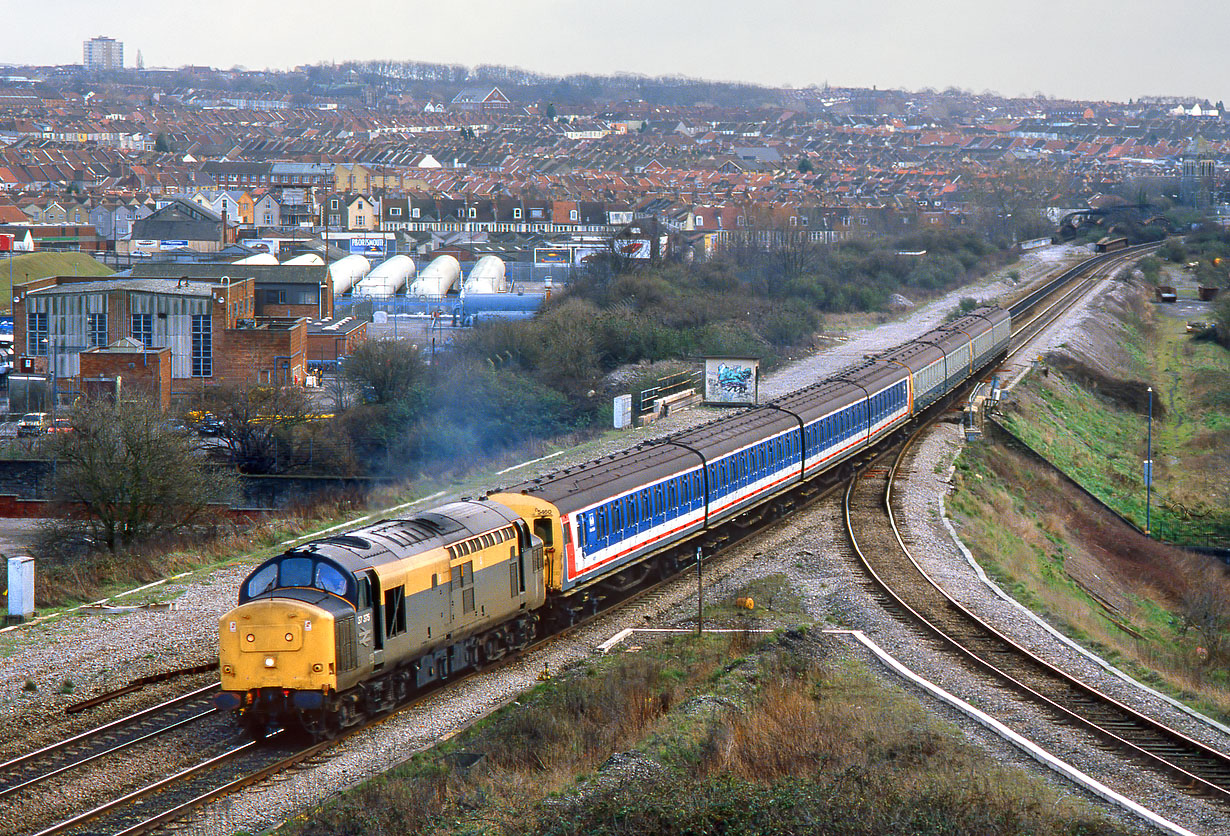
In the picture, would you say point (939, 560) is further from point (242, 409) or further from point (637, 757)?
point (242, 409)

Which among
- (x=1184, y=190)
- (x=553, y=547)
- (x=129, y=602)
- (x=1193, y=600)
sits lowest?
(x=1193, y=600)

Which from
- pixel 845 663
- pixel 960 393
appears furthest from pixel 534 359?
pixel 845 663

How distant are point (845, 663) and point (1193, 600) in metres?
14.8

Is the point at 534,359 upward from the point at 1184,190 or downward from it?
downward

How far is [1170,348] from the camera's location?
247 ft

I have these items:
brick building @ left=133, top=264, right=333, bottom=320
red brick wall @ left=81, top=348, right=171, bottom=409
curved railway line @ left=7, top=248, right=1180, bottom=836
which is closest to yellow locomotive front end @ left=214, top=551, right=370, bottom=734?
curved railway line @ left=7, top=248, right=1180, bottom=836

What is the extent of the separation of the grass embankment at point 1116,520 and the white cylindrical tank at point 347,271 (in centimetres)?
5011

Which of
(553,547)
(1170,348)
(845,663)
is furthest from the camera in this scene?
(1170,348)

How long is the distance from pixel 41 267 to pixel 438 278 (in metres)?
25.0

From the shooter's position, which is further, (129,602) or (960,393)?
(960,393)

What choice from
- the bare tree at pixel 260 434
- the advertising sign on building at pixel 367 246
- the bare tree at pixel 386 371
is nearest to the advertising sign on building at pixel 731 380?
the bare tree at pixel 386 371

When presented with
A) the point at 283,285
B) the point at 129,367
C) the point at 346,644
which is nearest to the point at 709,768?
the point at 346,644

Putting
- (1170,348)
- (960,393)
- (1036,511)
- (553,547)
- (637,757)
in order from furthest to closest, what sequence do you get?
(1170,348) < (960,393) < (1036,511) < (553,547) < (637,757)

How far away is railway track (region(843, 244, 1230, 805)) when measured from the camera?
1575cm
